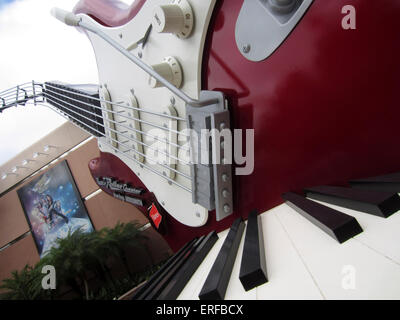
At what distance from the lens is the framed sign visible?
322 centimetres

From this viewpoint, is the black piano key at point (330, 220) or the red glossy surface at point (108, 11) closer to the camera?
the black piano key at point (330, 220)

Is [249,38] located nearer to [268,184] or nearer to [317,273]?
[268,184]

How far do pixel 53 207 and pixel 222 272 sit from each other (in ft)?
11.4

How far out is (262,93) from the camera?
68 cm

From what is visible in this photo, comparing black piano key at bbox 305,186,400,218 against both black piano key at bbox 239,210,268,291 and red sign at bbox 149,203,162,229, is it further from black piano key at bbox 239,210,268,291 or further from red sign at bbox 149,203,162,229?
red sign at bbox 149,203,162,229

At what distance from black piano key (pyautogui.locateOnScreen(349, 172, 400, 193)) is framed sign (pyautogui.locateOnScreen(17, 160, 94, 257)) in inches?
129

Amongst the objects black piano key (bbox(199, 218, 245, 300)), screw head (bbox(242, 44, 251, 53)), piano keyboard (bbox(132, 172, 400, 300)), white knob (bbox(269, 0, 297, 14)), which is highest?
white knob (bbox(269, 0, 297, 14))

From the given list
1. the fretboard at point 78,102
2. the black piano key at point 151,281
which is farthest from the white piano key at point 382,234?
the fretboard at point 78,102

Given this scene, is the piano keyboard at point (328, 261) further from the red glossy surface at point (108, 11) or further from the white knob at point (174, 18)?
the red glossy surface at point (108, 11)

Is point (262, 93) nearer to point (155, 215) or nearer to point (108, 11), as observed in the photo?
point (155, 215)

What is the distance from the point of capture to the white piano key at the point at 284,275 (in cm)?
31

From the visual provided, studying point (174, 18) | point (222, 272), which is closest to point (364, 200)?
point (222, 272)

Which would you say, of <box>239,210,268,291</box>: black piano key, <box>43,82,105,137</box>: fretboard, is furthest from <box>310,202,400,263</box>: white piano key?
<box>43,82,105,137</box>: fretboard

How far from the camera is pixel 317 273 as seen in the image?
327 millimetres
